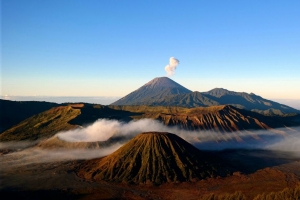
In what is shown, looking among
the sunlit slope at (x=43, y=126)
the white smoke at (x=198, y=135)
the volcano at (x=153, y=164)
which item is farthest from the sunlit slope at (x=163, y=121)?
the volcano at (x=153, y=164)

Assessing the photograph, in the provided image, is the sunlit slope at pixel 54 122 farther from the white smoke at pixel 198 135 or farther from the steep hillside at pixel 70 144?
the steep hillside at pixel 70 144

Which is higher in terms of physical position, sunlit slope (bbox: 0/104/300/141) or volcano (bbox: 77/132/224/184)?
sunlit slope (bbox: 0/104/300/141)

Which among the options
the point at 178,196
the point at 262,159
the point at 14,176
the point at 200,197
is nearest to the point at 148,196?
the point at 178,196

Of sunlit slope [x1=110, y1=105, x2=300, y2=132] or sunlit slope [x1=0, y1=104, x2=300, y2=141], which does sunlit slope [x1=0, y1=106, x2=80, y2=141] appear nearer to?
sunlit slope [x1=0, y1=104, x2=300, y2=141]

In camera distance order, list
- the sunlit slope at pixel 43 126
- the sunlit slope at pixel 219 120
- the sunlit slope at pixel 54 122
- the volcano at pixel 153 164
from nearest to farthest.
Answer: the volcano at pixel 153 164
the sunlit slope at pixel 43 126
the sunlit slope at pixel 54 122
the sunlit slope at pixel 219 120

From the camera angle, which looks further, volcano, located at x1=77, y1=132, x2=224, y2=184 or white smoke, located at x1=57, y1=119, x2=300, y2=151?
white smoke, located at x1=57, y1=119, x2=300, y2=151

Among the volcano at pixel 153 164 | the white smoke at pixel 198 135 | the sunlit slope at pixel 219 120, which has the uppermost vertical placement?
the sunlit slope at pixel 219 120

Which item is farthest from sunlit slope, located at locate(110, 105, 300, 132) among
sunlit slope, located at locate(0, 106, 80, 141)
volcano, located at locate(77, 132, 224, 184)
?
volcano, located at locate(77, 132, 224, 184)

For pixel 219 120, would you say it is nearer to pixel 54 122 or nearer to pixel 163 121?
pixel 163 121

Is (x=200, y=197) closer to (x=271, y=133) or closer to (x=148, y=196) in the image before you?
(x=148, y=196)
